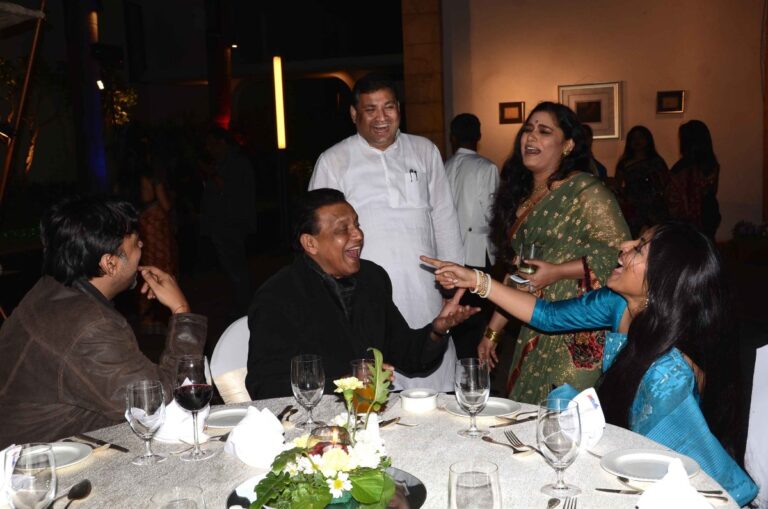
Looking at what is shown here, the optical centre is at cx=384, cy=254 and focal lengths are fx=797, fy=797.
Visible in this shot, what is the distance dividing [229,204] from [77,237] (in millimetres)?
4729

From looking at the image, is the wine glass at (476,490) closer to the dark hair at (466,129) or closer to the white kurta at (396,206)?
the white kurta at (396,206)

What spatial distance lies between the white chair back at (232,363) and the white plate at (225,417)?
43cm

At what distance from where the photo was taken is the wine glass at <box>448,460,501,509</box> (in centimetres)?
117

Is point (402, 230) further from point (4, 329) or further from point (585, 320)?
point (4, 329)

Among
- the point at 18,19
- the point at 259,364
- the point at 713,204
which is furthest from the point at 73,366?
the point at 713,204

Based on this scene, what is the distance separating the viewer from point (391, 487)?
1308 mm

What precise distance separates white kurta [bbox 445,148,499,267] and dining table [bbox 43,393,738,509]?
3954 millimetres

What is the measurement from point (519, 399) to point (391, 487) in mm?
2101

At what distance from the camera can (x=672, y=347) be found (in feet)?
6.81

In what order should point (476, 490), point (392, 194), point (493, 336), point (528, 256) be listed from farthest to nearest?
1. point (392, 194)
2. point (493, 336)
3. point (528, 256)
4. point (476, 490)

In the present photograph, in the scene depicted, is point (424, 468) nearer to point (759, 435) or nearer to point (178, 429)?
point (178, 429)

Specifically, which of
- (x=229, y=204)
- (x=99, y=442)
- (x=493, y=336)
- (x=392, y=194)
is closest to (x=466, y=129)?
(x=229, y=204)

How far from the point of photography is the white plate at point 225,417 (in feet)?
6.64

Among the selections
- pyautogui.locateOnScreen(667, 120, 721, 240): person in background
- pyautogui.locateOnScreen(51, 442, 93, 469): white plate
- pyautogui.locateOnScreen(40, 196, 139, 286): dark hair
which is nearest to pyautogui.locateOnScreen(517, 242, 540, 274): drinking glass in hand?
pyautogui.locateOnScreen(40, 196, 139, 286): dark hair
